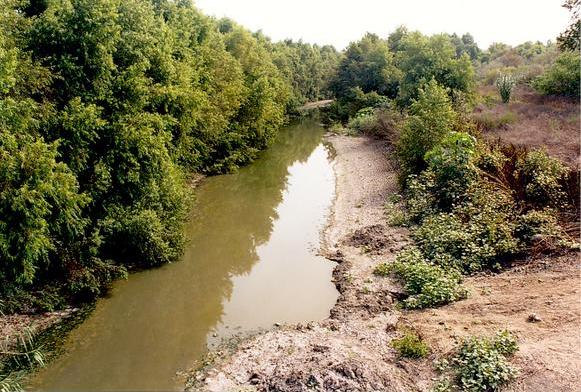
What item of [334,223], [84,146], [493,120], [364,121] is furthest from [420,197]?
[364,121]

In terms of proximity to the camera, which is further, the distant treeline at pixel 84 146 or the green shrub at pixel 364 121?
the green shrub at pixel 364 121

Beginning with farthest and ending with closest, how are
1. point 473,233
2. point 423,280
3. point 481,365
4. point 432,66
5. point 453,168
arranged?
1. point 432,66
2. point 453,168
3. point 473,233
4. point 423,280
5. point 481,365

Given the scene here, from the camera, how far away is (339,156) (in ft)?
126

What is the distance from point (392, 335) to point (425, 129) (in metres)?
14.6

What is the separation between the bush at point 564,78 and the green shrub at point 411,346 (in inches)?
1087

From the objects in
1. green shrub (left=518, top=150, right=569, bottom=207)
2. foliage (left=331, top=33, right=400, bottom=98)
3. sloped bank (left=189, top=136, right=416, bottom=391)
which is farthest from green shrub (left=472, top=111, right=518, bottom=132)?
foliage (left=331, top=33, right=400, bottom=98)

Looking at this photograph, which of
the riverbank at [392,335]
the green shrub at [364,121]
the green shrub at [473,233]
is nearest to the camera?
the riverbank at [392,335]

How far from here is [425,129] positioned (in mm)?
24594

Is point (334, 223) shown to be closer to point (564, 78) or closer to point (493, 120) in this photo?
point (493, 120)

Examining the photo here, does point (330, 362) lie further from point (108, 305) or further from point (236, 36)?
point (236, 36)

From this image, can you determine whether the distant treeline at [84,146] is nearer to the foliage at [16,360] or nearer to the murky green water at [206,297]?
the murky green water at [206,297]

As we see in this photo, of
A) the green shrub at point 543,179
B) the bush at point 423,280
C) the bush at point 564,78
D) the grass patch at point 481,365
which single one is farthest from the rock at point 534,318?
the bush at point 564,78

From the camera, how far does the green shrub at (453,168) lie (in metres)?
19.6

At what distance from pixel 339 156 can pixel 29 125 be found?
89.9ft
